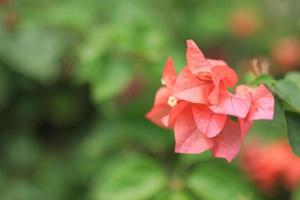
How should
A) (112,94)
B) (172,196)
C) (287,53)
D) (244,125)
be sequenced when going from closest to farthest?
(244,125)
(172,196)
(112,94)
(287,53)

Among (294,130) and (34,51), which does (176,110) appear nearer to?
(294,130)

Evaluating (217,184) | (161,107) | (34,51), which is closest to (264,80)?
(161,107)

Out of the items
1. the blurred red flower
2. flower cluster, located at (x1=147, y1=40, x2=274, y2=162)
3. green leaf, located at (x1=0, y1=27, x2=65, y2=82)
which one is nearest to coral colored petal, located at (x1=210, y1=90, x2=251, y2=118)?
flower cluster, located at (x1=147, y1=40, x2=274, y2=162)

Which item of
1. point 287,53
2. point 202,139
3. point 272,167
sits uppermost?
point 202,139

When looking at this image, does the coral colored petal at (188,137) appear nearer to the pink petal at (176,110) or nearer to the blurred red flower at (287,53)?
the pink petal at (176,110)

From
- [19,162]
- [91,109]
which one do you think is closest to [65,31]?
[91,109]
